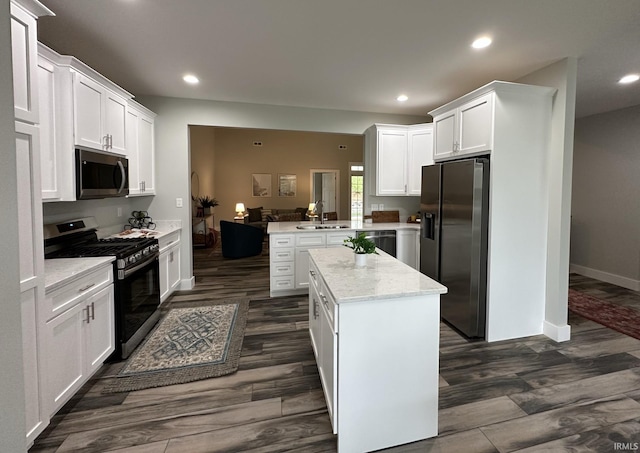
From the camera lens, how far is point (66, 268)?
2025 millimetres

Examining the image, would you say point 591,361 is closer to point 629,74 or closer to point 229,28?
point 629,74

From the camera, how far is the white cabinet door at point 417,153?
445cm

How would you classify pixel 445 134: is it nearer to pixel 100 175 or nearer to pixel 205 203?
pixel 100 175

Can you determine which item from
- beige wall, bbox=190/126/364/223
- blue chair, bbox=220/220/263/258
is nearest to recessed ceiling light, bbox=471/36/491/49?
blue chair, bbox=220/220/263/258

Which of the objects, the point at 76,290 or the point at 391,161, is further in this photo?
the point at 391,161

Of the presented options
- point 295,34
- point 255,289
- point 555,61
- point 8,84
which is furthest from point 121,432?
point 555,61

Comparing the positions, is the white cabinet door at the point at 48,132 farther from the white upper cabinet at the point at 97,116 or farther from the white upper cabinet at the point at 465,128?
the white upper cabinet at the point at 465,128

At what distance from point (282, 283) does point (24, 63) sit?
10.4ft

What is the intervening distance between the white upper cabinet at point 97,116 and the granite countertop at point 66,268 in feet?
3.13

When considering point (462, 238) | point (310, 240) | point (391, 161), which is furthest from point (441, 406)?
point (391, 161)

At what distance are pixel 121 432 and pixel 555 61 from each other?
453 cm

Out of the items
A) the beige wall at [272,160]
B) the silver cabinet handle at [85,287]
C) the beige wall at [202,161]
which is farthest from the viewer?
the beige wall at [272,160]

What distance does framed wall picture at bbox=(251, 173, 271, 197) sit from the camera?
32.6 feet

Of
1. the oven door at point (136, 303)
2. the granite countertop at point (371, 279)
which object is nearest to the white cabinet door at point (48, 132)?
the oven door at point (136, 303)
